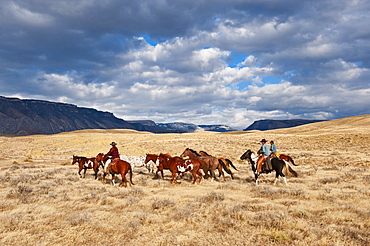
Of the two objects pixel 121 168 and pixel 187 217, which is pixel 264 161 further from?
pixel 121 168

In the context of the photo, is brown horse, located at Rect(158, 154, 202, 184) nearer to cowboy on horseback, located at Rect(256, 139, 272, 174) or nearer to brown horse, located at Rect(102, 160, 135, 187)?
brown horse, located at Rect(102, 160, 135, 187)

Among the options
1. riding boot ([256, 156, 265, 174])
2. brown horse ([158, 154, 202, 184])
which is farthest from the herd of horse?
riding boot ([256, 156, 265, 174])

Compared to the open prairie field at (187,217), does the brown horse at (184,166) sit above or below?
above

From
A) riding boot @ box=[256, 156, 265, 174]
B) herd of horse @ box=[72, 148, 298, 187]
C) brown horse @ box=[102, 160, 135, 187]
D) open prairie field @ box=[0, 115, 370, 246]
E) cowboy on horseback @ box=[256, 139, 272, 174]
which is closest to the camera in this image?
open prairie field @ box=[0, 115, 370, 246]

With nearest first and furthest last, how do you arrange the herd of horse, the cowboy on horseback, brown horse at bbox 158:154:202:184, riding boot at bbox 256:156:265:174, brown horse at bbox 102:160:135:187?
brown horse at bbox 102:160:135:187, the herd of horse, the cowboy on horseback, riding boot at bbox 256:156:265:174, brown horse at bbox 158:154:202:184

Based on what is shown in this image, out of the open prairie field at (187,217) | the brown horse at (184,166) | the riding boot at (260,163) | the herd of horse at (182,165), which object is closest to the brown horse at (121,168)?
the herd of horse at (182,165)

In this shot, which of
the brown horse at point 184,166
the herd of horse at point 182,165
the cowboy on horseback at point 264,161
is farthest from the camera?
the brown horse at point 184,166

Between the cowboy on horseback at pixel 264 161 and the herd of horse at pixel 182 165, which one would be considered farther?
the cowboy on horseback at pixel 264 161

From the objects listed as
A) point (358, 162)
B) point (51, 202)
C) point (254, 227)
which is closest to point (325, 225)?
point (254, 227)

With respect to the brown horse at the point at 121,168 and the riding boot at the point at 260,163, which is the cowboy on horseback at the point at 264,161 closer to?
the riding boot at the point at 260,163

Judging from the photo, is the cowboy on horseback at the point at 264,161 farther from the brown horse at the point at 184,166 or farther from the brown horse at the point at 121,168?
the brown horse at the point at 121,168

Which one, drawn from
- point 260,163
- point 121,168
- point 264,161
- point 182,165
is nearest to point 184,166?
point 182,165

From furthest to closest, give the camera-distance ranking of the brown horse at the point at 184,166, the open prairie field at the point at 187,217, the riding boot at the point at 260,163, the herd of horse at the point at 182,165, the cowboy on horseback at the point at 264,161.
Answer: the brown horse at the point at 184,166 < the riding boot at the point at 260,163 < the cowboy on horseback at the point at 264,161 < the herd of horse at the point at 182,165 < the open prairie field at the point at 187,217

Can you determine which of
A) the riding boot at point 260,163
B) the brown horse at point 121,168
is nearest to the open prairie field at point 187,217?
the brown horse at point 121,168
